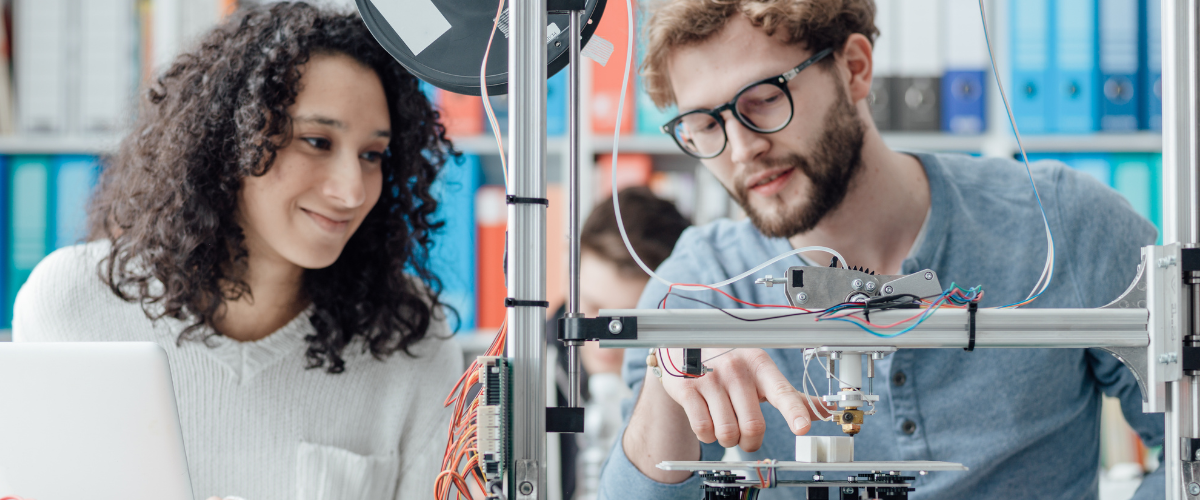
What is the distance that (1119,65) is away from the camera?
5.94ft

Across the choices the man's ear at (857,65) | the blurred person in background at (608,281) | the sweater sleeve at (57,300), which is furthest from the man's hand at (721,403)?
the blurred person in background at (608,281)

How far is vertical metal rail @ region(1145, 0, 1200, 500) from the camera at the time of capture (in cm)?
70

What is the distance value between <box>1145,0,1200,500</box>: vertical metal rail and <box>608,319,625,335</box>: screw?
1.49 feet

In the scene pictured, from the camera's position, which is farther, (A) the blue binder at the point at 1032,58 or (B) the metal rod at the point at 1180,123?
(A) the blue binder at the point at 1032,58

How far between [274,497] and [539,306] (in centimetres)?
74

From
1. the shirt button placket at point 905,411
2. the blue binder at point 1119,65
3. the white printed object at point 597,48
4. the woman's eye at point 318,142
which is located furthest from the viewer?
the blue binder at point 1119,65

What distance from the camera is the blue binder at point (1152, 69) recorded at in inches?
70.4

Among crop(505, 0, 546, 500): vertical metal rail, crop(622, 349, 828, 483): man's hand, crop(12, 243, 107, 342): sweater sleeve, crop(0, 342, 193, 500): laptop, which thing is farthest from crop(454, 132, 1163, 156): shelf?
crop(0, 342, 193, 500): laptop

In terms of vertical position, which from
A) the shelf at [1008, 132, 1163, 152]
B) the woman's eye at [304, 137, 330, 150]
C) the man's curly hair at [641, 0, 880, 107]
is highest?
the man's curly hair at [641, 0, 880, 107]

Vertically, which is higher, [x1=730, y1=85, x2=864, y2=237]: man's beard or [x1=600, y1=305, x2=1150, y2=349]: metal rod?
[x1=730, y1=85, x2=864, y2=237]: man's beard

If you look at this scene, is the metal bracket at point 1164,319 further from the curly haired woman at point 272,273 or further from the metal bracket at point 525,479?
the curly haired woman at point 272,273

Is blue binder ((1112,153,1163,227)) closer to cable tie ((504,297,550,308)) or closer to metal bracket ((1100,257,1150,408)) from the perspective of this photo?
metal bracket ((1100,257,1150,408))

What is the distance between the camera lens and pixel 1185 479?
0.70 m

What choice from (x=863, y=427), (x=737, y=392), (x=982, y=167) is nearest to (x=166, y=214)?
(x=737, y=392)
